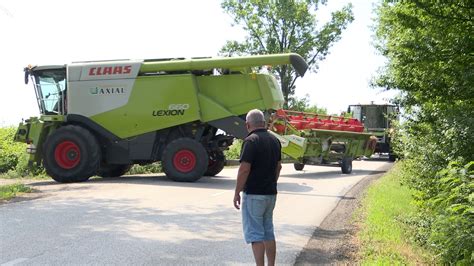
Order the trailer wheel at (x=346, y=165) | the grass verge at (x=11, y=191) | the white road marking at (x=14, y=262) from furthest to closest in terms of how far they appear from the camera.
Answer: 1. the trailer wheel at (x=346, y=165)
2. the grass verge at (x=11, y=191)
3. the white road marking at (x=14, y=262)

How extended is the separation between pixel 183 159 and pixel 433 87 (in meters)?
8.11

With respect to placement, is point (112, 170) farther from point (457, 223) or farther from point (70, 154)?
Answer: point (457, 223)

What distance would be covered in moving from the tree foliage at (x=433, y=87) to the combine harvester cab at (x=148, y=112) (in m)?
5.68

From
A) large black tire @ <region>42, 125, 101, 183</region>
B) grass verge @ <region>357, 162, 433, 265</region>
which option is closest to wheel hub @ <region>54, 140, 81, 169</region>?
large black tire @ <region>42, 125, 101, 183</region>

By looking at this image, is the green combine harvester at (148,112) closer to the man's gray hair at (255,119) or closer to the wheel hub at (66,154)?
the wheel hub at (66,154)

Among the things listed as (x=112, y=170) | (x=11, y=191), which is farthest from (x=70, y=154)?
(x=11, y=191)

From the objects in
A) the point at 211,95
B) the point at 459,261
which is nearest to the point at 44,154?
the point at 211,95

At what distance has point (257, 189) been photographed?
5.56 meters

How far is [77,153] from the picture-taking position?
52.5 feet

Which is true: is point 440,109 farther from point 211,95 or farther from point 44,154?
point 44,154

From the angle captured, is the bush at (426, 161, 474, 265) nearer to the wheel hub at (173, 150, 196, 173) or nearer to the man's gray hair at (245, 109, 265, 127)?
the man's gray hair at (245, 109, 265, 127)

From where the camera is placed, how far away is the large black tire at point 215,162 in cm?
1823

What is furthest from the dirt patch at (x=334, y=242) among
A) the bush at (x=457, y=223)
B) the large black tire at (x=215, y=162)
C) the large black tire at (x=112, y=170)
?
the large black tire at (x=112, y=170)

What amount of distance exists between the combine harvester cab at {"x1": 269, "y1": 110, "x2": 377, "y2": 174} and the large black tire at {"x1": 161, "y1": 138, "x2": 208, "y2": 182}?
2.53 metres
